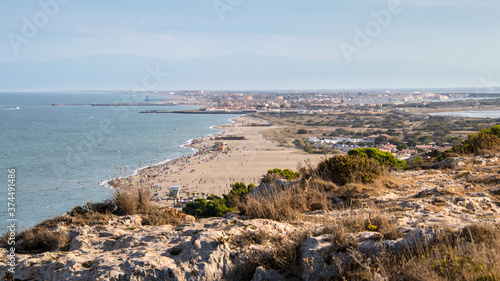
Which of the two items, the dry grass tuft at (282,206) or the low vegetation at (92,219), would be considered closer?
the low vegetation at (92,219)

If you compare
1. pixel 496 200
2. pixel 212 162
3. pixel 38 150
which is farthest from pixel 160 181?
pixel 496 200

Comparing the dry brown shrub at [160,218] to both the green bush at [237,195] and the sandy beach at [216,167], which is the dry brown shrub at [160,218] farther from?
the sandy beach at [216,167]

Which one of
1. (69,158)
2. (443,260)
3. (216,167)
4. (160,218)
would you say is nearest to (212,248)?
(160,218)

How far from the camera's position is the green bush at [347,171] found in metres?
7.59

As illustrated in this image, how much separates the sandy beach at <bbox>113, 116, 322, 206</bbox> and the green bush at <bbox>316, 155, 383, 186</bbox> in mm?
18310

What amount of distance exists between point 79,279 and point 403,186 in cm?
645

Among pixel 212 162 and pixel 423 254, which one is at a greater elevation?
pixel 423 254

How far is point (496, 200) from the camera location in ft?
17.0

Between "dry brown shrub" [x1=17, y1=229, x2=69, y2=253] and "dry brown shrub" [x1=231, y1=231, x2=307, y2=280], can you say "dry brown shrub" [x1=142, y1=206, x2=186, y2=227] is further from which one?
"dry brown shrub" [x1=231, y1=231, x2=307, y2=280]

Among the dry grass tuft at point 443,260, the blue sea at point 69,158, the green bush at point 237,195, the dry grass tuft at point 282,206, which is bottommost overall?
the blue sea at point 69,158

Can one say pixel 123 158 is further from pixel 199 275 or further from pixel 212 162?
pixel 199 275

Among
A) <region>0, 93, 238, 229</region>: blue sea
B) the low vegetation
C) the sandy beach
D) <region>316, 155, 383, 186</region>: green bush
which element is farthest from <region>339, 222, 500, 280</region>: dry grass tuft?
the sandy beach

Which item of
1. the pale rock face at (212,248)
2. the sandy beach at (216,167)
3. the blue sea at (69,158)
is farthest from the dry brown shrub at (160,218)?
the sandy beach at (216,167)

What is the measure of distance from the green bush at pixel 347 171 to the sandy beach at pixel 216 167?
1831cm
